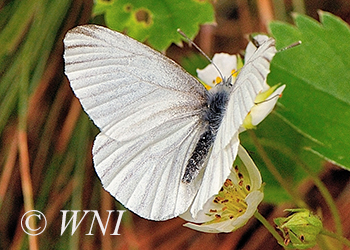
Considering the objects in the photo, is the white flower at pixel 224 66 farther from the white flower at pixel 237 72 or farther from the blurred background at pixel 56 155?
the blurred background at pixel 56 155

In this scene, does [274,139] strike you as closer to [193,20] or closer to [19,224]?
[193,20]

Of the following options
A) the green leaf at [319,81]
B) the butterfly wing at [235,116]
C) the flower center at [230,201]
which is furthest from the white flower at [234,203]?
the green leaf at [319,81]

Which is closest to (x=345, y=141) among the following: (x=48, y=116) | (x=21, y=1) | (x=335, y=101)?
(x=335, y=101)

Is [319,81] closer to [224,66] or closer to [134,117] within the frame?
[224,66]

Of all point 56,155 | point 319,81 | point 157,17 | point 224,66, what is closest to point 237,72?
point 224,66

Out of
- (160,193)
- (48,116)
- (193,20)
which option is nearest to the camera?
(160,193)

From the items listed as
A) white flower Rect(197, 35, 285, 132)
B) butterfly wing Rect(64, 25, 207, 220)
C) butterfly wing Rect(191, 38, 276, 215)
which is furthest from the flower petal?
butterfly wing Rect(191, 38, 276, 215)
